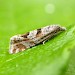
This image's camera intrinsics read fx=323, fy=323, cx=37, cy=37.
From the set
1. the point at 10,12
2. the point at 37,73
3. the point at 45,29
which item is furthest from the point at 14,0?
the point at 37,73

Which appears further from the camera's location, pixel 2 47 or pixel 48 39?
pixel 2 47

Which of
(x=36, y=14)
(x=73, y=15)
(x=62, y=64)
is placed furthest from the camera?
(x=36, y=14)

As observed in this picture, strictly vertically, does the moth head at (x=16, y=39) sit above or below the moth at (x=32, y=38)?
above

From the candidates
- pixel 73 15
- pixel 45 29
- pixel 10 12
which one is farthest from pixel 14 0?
pixel 45 29

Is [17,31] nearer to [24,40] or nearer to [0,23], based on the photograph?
[0,23]

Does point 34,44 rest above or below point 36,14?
below

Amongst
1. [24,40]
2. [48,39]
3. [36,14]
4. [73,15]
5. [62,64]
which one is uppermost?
[36,14]

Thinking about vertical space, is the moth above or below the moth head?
below

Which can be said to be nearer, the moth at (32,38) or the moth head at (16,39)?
the moth at (32,38)

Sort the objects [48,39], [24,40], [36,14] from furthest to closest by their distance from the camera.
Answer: [36,14]
[24,40]
[48,39]

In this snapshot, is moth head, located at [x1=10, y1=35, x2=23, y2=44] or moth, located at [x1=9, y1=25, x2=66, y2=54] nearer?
moth, located at [x1=9, y1=25, x2=66, y2=54]
